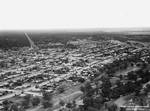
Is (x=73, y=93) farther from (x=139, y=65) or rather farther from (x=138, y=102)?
(x=139, y=65)

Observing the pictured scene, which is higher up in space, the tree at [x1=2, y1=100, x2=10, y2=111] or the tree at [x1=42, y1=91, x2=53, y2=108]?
the tree at [x1=42, y1=91, x2=53, y2=108]

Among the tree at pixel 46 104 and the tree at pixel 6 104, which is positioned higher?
the tree at pixel 46 104

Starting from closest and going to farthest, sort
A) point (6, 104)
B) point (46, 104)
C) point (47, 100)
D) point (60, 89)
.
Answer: point (46, 104)
point (6, 104)
point (47, 100)
point (60, 89)

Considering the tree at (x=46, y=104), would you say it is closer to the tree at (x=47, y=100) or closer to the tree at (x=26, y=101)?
the tree at (x=47, y=100)

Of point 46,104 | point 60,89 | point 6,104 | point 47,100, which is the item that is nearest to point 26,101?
point 6,104

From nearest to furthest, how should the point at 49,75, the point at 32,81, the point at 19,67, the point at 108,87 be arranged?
the point at 108,87
the point at 32,81
the point at 49,75
the point at 19,67

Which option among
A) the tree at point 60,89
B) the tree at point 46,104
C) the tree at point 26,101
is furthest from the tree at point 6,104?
the tree at point 60,89

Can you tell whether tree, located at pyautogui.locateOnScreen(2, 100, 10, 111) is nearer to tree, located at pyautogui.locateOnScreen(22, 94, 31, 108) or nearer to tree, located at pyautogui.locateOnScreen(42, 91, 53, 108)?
tree, located at pyautogui.locateOnScreen(22, 94, 31, 108)

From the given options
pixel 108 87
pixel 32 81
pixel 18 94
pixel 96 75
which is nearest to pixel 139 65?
pixel 96 75

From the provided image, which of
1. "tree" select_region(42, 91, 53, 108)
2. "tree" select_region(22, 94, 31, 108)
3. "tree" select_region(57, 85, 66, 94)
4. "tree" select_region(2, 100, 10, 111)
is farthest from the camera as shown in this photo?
"tree" select_region(57, 85, 66, 94)

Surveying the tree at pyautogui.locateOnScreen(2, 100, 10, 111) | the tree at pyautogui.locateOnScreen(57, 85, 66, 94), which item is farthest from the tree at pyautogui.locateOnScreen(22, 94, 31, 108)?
the tree at pyautogui.locateOnScreen(57, 85, 66, 94)

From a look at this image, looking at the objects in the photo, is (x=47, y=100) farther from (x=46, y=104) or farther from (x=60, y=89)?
(x=60, y=89)
